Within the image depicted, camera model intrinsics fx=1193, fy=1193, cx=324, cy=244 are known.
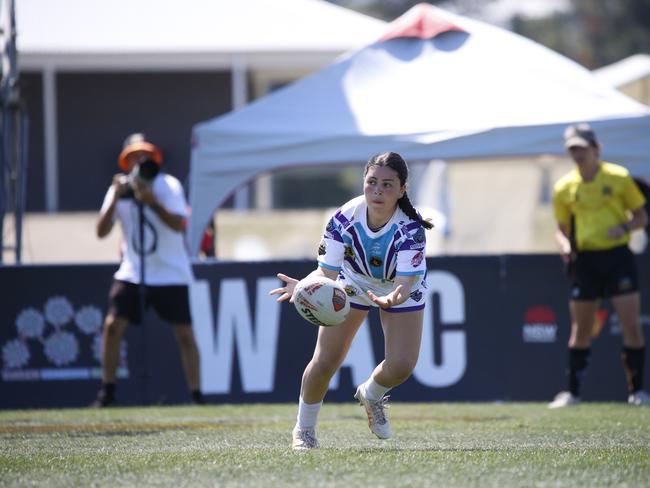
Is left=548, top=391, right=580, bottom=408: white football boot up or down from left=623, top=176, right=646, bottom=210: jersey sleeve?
down

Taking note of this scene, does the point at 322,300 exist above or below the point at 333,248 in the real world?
below

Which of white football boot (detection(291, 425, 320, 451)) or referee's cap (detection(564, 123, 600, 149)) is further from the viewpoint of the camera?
referee's cap (detection(564, 123, 600, 149))

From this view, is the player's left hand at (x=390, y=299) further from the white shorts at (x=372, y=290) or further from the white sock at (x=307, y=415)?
the white sock at (x=307, y=415)

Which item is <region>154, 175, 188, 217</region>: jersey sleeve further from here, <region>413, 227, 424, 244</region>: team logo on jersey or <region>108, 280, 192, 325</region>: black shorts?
<region>413, 227, 424, 244</region>: team logo on jersey

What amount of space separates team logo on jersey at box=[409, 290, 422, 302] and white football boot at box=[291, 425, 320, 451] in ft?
3.12

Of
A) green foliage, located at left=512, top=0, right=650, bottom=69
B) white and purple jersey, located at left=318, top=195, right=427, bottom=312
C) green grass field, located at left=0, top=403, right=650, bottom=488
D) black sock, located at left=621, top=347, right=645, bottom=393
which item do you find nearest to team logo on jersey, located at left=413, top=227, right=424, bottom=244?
white and purple jersey, located at left=318, top=195, right=427, bottom=312

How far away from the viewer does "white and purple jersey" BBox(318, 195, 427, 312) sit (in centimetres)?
668

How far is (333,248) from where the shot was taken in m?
6.73

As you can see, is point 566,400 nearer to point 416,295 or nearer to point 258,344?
point 258,344

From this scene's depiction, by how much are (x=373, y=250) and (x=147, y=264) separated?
14.5 feet

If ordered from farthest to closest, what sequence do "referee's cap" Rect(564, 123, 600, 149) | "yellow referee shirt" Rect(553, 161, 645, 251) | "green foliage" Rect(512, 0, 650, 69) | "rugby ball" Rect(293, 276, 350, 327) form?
1. "green foliage" Rect(512, 0, 650, 69)
2. "yellow referee shirt" Rect(553, 161, 645, 251)
3. "referee's cap" Rect(564, 123, 600, 149)
4. "rugby ball" Rect(293, 276, 350, 327)

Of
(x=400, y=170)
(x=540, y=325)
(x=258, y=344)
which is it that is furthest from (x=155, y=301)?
(x=400, y=170)

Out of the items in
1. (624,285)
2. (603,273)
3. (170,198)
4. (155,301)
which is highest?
(170,198)

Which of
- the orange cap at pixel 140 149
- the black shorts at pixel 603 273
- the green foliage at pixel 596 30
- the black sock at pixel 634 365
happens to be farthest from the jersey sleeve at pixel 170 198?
the green foliage at pixel 596 30
